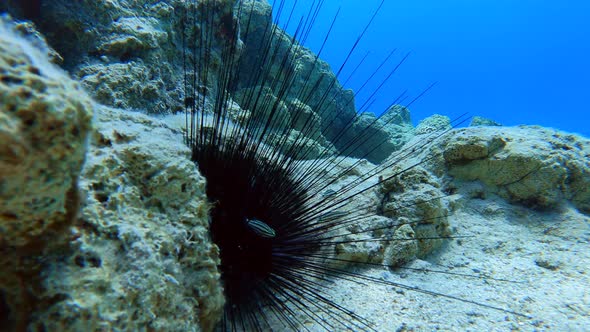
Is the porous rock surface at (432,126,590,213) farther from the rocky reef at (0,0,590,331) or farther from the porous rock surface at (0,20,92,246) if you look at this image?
the porous rock surface at (0,20,92,246)

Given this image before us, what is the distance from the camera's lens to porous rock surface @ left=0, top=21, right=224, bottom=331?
0.75 metres

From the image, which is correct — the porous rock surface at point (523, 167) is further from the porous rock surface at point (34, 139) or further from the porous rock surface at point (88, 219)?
the porous rock surface at point (34, 139)

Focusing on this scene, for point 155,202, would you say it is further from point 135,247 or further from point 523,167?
point 523,167

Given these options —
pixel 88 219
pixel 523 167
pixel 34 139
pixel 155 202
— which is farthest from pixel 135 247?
pixel 523 167

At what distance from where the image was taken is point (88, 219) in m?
1.13

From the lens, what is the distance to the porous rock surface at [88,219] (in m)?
0.75

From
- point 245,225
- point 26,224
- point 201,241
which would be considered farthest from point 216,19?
point 26,224

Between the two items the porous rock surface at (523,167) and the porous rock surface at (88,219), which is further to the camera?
the porous rock surface at (523,167)

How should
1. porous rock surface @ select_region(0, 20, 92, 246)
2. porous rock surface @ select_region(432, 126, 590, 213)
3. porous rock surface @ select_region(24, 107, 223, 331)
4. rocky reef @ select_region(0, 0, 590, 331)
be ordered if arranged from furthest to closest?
porous rock surface @ select_region(432, 126, 590, 213)
porous rock surface @ select_region(24, 107, 223, 331)
rocky reef @ select_region(0, 0, 590, 331)
porous rock surface @ select_region(0, 20, 92, 246)

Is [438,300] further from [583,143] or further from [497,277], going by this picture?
[583,143]

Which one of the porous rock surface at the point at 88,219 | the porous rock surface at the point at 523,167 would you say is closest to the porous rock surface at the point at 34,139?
the porous rock surface at the point at 88,219

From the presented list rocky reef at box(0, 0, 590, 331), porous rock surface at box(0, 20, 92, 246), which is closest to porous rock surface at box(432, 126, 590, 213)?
rocky reef at box(0, 0, 590, 331)

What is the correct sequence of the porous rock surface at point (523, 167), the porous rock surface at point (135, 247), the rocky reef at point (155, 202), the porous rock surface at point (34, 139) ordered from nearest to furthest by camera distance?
the porous rock surface at point (34, 139) → the rocky reef at point (155, 202) → the porous rock surface at point (135, 247) → the porous rock surface at point (523, 167)

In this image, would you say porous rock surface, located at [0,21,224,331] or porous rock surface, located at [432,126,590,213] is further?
porous rock surface, located at [432,126,590,213]
